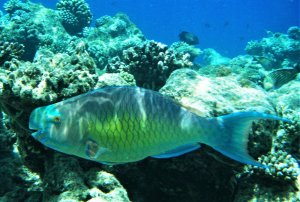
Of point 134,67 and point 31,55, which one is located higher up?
point 31,55

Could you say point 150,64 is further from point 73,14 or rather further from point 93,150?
point 73,14

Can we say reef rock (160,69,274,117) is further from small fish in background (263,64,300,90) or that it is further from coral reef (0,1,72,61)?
coral reef (0,1,72,61)

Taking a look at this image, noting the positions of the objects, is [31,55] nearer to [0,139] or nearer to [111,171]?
[0,139]

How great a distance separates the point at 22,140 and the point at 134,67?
409 centimetres

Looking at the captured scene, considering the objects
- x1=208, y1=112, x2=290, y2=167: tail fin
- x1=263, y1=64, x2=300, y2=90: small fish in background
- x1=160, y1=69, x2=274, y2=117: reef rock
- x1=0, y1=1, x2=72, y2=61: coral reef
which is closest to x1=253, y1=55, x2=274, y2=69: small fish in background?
x1=263, y1=64, x2=300, y2=90: small fish in background

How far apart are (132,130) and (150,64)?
5.23m

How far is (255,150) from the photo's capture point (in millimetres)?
3746

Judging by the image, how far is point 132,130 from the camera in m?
2.25

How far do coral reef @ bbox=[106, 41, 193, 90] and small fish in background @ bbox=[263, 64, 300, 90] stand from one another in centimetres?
472

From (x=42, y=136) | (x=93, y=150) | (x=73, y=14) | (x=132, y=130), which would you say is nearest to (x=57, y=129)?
(x=42, y=136)

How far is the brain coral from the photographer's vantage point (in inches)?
584

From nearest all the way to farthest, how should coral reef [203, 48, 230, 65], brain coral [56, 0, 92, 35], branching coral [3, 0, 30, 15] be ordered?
branching coral [3, 0, 30, 15]
brain coral [56, 0, 92, 35]
coral reef [203, 48, 230, 65]

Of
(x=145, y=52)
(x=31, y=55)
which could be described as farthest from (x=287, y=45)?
(x=31, y=55)

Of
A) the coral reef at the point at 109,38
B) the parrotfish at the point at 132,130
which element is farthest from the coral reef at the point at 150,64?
the parrotfish at the point at 132,130
